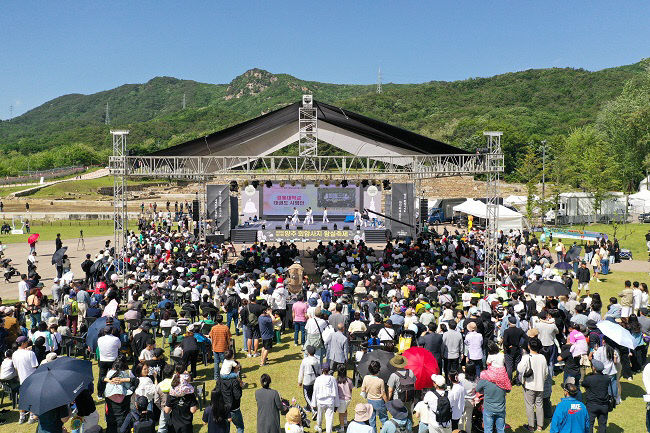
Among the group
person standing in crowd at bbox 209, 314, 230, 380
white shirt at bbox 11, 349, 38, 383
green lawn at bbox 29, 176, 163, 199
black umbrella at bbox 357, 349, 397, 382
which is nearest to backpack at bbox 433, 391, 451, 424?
black umbrella at bbox 357, 349, 397, 382

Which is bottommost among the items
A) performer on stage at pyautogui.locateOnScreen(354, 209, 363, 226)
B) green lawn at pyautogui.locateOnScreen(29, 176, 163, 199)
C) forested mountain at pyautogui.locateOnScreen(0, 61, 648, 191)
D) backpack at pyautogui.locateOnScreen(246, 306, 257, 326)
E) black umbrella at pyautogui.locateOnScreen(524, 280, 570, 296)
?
backpack at pyautogui.locateOnScreen(246, 306, 257, 326)

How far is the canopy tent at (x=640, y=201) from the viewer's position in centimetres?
4003

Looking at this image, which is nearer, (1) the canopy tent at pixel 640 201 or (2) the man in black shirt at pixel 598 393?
(2) the man in black shirt at pixel 598 393

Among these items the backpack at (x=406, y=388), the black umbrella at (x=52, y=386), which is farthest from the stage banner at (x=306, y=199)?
the black umbrella at (x=52, y=386)

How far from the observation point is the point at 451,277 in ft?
47.9

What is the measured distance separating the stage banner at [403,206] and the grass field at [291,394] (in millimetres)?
18866

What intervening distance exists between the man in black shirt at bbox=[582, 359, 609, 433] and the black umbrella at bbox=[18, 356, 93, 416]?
21.6 ft

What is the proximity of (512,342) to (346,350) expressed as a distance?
2.92 metres

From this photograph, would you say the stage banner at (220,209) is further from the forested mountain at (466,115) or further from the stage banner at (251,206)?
the forested mountain at (466,115)

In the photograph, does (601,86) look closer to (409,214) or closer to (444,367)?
(409,214)

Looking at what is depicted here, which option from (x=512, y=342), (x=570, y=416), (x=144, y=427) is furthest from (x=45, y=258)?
(x=570, y=416)

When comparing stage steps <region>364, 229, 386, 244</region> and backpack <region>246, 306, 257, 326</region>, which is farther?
stage steps <region>364, 229, 386, 244</region>

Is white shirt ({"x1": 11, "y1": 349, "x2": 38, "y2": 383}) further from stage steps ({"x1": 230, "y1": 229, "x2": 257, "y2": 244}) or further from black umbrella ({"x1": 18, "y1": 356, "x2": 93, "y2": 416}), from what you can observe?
stage steps ({"x1": 230, "y1": 229, "x2": 257, "y2": 244})

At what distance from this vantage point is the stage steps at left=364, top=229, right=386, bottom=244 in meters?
30.0
